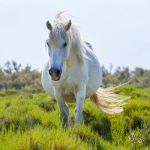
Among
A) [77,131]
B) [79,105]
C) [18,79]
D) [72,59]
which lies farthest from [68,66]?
[18,79]

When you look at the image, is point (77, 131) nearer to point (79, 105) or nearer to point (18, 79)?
point (79, 105)

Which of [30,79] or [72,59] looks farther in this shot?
[30,79]

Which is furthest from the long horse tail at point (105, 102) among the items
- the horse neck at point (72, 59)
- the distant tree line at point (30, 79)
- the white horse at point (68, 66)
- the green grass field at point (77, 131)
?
the distant tree line at point (30, 79)

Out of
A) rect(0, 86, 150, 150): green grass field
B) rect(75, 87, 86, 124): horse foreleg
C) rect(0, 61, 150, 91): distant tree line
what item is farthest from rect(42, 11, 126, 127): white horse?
rect(0, 61, 150, 91): distant tree line

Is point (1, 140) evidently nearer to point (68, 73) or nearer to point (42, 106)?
point (68, 73)

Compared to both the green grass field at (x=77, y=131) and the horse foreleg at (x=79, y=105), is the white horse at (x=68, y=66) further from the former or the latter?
the green grass field at (x=77, y=131)

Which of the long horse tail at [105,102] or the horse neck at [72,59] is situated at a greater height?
the horse neck at [72,59]

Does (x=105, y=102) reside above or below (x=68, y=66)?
below

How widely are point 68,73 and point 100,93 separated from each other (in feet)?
6.13

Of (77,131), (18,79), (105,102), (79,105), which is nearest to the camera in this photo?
(77,131)

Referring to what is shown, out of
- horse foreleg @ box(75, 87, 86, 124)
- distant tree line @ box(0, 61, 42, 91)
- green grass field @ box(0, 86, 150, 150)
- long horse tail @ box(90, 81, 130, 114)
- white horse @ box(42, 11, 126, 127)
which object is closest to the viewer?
green grass field @ box(0, 86, 150, 150)

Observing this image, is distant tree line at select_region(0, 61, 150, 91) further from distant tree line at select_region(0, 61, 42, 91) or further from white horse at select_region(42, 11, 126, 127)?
white horse at select_region(42, 11, 126, 127)

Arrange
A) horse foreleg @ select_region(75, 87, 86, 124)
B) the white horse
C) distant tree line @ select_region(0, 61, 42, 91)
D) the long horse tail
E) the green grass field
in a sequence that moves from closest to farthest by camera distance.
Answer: the green grass field, the white horse, horse foreleg @ select_region(75, 87, 86, 124), the long horse tail, distant tree line @ select_region(0, 61, 42, 91)

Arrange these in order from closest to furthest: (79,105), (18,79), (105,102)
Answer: (79,105), (105,102), (18,79)
